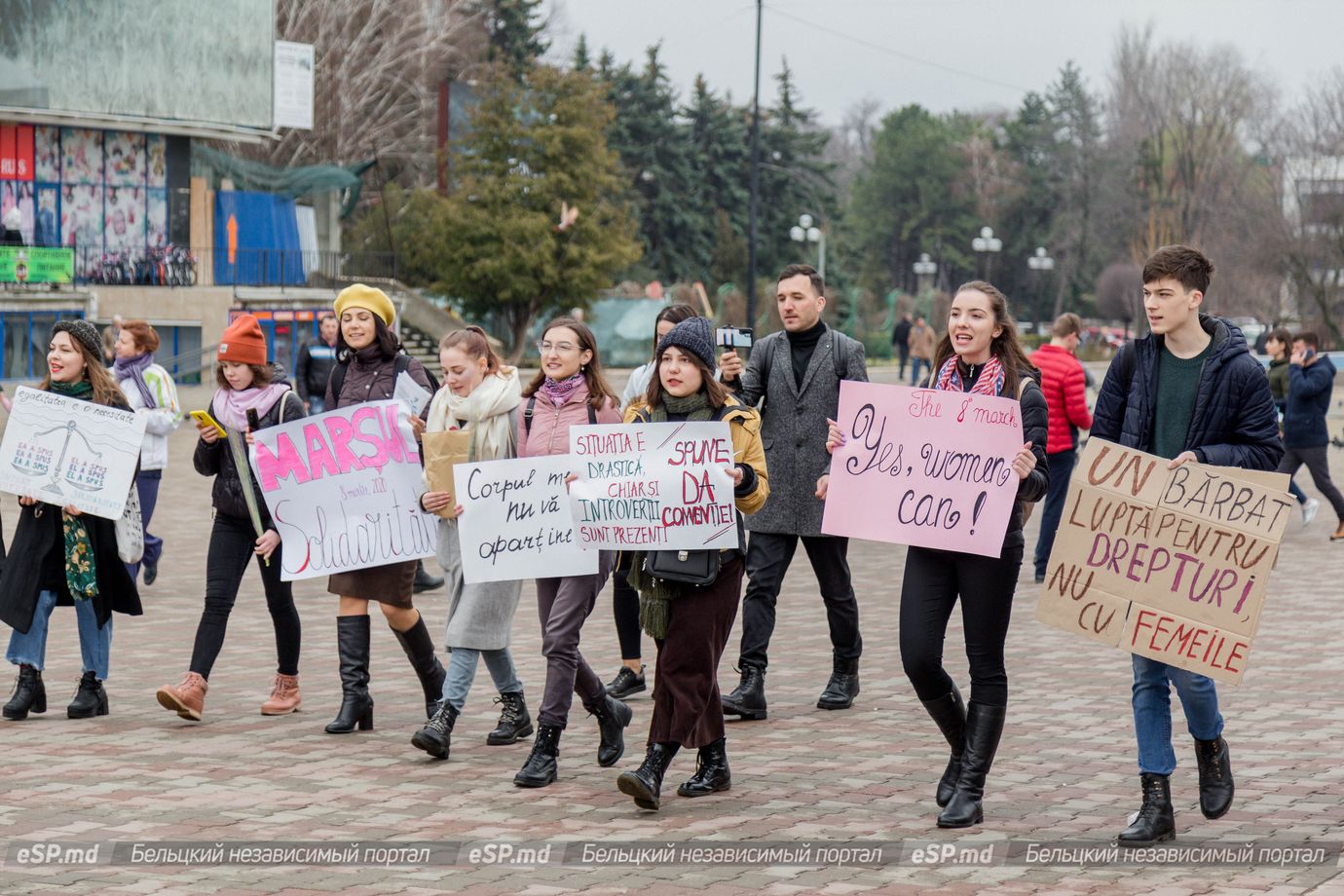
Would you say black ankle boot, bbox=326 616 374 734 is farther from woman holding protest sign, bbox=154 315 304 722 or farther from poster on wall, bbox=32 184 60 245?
poster on wall, bbox=32 184 60 245

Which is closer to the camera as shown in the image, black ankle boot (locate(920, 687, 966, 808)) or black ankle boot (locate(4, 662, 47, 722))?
black ankle boot (locate(920, 687, 966, 808))

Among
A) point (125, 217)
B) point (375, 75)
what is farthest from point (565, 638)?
point (375, 75)

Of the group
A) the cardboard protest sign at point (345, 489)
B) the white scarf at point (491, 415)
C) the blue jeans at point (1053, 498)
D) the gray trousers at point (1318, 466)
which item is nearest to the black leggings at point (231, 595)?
the cardboard protest sign at point (345, 489)

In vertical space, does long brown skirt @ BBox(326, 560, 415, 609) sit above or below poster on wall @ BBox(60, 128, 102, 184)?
below

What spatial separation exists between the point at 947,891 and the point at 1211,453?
1.66m

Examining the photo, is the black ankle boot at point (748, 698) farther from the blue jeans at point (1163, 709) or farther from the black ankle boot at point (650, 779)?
the blue jeans at point (1163, 709)

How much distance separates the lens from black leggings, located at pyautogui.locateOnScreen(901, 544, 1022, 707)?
20.5 feet

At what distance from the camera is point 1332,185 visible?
58281 millimetres

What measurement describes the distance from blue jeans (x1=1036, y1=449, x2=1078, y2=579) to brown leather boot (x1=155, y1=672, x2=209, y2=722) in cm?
681

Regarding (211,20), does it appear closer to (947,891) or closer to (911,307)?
(911,307)

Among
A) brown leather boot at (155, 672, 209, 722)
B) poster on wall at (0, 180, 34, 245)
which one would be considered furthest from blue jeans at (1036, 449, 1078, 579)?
poster on wall at (0, 180, 34, 245)

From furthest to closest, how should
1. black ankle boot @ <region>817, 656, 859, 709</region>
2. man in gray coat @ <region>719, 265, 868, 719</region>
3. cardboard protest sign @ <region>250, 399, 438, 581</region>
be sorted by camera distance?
black ankle boot @ <region>817, 656, 859, 709</region>
man in gray coat @ <region>719, 265, 868, 719</region>
cardboard protest sign @ <region>250, 399, 438, 581</region>

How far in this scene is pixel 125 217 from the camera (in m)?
44.4

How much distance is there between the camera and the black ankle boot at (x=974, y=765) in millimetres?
6102
